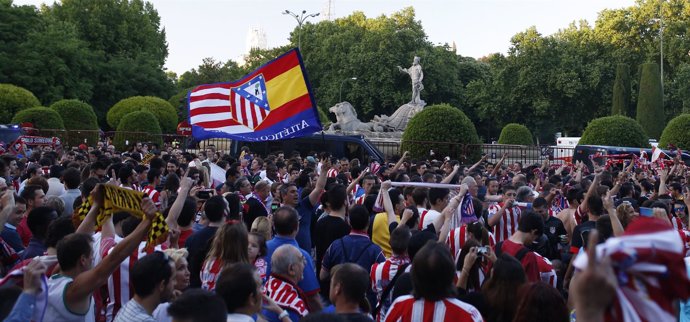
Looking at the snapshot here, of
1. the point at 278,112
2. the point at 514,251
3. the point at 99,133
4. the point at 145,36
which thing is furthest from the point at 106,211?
the point at 145,36

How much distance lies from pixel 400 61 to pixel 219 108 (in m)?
45.0

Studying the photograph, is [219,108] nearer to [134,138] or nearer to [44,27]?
[134,138]

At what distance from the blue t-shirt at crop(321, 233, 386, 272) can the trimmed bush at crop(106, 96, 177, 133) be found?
134ft

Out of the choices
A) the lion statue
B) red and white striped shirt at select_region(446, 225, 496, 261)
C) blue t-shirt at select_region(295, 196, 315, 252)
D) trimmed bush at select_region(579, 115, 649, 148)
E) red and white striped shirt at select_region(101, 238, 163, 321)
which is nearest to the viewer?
red and white striped shirt at select_region(101, 238, 163, 321)

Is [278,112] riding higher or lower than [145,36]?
lower

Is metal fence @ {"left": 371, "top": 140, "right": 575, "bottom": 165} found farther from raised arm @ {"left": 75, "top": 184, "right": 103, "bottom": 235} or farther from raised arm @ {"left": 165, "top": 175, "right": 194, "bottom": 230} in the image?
raised arm @ {"left": 75, "top": 184, "right": 103, "bottom": 235}

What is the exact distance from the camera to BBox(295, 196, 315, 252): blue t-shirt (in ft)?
27.2

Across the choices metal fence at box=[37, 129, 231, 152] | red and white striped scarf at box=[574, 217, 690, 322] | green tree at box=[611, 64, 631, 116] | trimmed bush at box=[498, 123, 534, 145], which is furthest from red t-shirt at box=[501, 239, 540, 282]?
green tree at box=[611, 64, 631, 116]

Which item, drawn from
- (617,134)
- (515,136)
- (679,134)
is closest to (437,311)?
(617,134)

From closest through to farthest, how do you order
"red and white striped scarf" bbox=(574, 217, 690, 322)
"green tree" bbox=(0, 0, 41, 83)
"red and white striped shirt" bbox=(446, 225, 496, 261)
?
"red and white striped scarf" bbox=(574, 217, 690, 322), "red and white striped shirt" bbox=(446, 225, 496, 261), "green tree" bbox=(0, 0, 41, 83)

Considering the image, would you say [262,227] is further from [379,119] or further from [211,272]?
[379,119]

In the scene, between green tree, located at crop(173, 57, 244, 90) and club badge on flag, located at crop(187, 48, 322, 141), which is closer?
club badge on flag, located at crop(187, 48, 322, 141)

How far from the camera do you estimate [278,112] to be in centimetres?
1284

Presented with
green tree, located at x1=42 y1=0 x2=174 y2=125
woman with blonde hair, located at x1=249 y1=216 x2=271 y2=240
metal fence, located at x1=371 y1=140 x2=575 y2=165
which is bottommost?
metal fence, located at x1=371 y1=140 x2=575 y2=165
